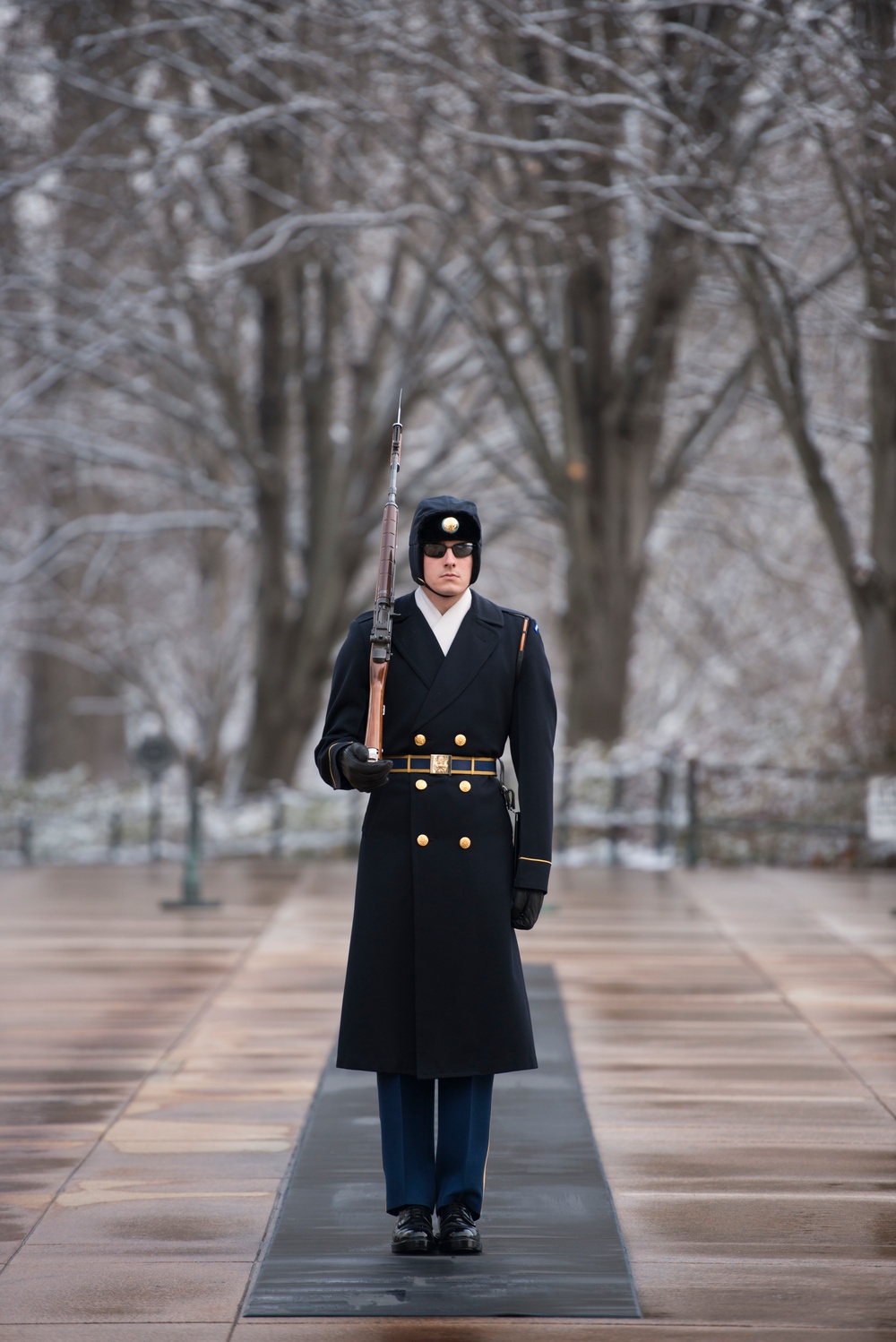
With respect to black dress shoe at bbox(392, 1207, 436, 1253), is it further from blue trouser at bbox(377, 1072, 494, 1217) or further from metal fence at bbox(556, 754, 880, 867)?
metal fence at bbox(556, 754, 880, 867)

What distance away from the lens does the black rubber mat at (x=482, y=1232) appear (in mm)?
4051

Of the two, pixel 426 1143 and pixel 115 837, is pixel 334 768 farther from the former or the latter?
pixel 115 837

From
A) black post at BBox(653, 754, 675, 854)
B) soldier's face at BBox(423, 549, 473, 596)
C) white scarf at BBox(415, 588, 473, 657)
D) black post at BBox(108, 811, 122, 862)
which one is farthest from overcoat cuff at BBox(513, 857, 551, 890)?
black post at BBox(108, 811, 122, 862)

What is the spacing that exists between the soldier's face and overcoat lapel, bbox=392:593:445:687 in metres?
0.13

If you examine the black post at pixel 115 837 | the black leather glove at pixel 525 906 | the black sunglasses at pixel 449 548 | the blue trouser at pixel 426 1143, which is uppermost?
the black sunglasses at pixel 449 548

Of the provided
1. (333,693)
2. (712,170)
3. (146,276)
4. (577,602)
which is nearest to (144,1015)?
(333,693)

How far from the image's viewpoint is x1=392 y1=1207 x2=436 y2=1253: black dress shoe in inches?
174

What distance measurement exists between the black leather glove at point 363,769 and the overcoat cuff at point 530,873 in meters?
0.46

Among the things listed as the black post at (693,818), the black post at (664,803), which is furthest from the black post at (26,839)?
the black post at (693,818)

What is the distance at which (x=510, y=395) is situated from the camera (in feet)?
55.6

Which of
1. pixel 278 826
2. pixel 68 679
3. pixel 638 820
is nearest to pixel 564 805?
pixel 638 820

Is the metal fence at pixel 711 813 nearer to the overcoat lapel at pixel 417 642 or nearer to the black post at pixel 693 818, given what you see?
the black post at pixel 693 818

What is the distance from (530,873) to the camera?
14.9 feet

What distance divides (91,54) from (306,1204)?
14567mm
